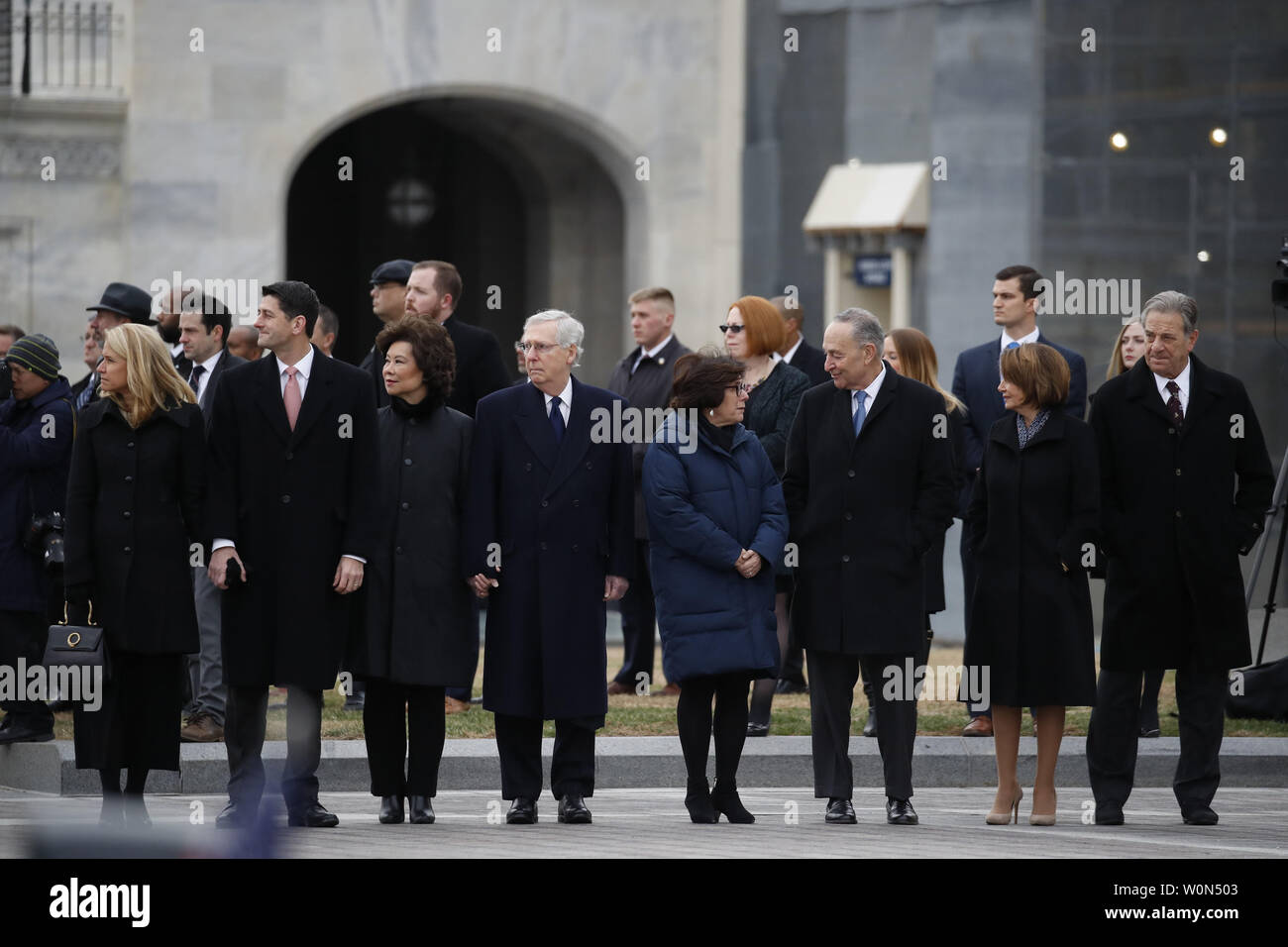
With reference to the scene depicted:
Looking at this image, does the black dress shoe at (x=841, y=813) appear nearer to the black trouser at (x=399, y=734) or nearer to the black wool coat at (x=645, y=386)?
the black trouser at (x=399, y=734)

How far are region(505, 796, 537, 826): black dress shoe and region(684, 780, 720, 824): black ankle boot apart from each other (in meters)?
0.60

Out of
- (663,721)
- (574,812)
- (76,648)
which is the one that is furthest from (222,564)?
(663,721)

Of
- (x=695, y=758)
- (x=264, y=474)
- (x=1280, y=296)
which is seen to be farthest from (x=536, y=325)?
(x=1280, y=296)

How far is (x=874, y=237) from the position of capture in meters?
18.7

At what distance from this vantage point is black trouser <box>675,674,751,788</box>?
858 cm

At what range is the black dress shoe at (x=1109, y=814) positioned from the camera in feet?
28.6

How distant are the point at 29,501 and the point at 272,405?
98.8 inches

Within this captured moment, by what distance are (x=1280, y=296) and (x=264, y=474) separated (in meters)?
5.22

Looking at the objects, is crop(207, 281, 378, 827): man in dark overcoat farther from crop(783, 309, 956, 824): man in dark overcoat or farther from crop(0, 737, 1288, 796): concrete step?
crop(783, 309, 956, 824): man in dark overcoat

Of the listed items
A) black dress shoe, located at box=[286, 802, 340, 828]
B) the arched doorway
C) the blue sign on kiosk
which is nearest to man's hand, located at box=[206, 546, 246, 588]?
black dress shoe, located at box=[286, 802, 340, 828]

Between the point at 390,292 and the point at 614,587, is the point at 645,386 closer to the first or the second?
→ the point at 390,292

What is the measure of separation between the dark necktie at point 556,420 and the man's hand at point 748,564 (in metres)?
0.88
